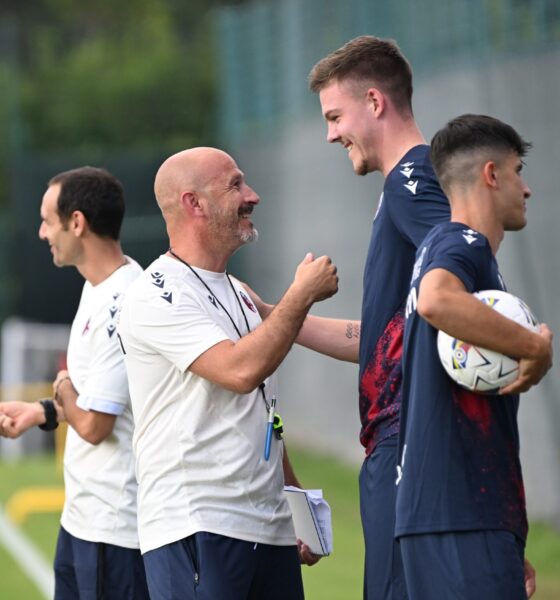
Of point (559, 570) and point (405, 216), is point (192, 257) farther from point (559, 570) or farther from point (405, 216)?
point (559, 570)

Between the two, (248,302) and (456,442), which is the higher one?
(248,302)

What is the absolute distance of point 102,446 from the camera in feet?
20.5

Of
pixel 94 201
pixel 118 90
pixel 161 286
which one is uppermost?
pixel 118 90

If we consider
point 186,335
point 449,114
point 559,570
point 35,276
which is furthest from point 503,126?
point 35,276

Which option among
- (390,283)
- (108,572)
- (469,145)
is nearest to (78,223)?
(108,572)

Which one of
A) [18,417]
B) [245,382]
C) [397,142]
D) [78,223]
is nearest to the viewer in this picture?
[245,382]

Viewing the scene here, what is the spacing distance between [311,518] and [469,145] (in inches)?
67.2

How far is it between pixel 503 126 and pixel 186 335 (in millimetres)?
1331

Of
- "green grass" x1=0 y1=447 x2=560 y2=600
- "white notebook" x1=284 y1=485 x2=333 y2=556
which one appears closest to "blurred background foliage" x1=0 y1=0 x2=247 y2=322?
"green grass" x1=0 y1=447 x2=560 y2=600

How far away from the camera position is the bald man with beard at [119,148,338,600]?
5172mm

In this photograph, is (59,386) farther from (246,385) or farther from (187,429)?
(246,385)

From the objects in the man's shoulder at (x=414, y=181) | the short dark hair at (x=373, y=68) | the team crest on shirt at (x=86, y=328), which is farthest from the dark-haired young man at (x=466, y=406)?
the team crest on shirt at (x=86, y=328)

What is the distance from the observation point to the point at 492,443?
15.0 feet

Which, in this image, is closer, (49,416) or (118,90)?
(49,416)
